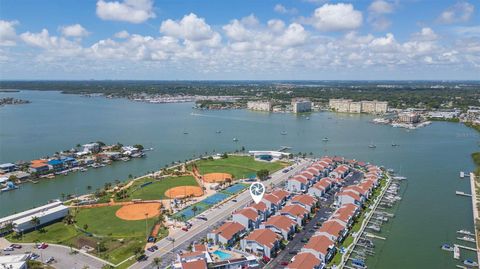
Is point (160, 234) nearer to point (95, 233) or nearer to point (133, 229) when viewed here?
point (133, 229)

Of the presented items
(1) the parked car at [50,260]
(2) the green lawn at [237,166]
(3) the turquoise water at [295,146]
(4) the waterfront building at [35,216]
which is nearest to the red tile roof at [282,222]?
(3) the turquoise water at [295,146]

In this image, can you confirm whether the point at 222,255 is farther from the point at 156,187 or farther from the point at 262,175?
the point at 262,175

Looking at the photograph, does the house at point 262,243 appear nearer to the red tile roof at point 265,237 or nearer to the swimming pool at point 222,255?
the red tile roof at point 265,237

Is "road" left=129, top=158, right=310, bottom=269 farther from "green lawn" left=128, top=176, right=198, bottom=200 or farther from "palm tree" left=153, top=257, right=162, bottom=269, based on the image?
"green lawn" left=128, top=176, right=198, bottom=200

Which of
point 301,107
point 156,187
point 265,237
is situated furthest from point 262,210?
point 301,107

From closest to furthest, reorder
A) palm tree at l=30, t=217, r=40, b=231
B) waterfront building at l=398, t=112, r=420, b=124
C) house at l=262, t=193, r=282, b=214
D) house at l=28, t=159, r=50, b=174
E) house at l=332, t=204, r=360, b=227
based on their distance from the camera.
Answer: palm tree at l=30, t=217, r=40, b=231, house at l=332, t=204, r=360, b=227, house at l=262, t=193, r=282, b=214, house at l=28, t=159, r=50, b=174, waterfront building at l=398, t=112, r=420, b=124

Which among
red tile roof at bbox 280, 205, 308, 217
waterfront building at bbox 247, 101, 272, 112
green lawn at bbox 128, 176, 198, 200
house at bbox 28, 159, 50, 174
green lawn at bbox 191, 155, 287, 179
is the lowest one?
green lawn at bbox 128, 176, 198, 200

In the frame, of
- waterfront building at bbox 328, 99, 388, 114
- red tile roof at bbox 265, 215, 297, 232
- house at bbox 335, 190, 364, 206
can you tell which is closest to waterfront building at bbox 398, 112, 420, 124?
waterfront building at bbox 328, 99, 388, 114

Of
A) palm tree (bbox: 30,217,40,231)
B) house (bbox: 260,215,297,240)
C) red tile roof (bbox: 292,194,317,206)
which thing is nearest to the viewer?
house (bbox: 260,215,297,240)
